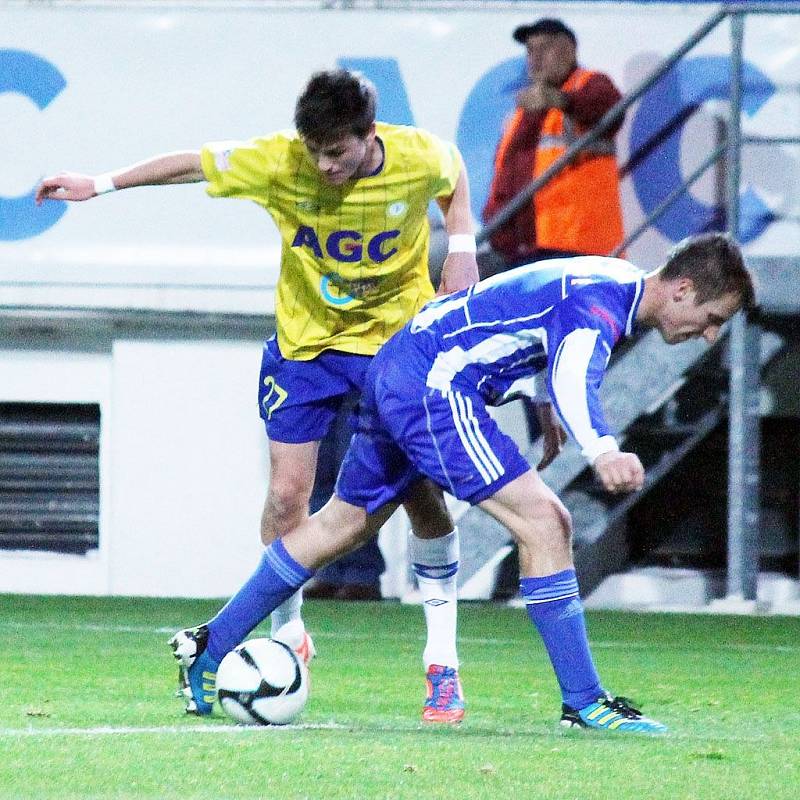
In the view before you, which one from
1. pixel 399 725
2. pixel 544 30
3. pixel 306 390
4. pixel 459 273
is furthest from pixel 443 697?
pixel 544 30

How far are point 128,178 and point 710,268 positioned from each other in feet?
6.41

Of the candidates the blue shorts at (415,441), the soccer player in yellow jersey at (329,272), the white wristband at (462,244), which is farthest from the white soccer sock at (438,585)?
the white wristband at (462,244)

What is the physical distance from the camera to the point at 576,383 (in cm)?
532

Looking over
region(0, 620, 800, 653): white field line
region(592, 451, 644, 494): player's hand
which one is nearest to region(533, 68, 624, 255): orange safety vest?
region(0, 620, 800, 653): white field line

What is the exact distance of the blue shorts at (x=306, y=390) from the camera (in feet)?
22.1

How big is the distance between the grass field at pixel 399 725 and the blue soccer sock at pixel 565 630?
147 mm

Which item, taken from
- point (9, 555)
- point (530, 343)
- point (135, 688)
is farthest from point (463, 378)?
point (9, 555)

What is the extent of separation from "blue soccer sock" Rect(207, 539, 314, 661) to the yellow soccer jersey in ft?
3.45

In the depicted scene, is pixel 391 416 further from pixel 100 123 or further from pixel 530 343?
pixel 100 123

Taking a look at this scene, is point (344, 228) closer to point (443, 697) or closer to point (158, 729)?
point (443, 697)

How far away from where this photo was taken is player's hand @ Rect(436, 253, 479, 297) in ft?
21.3

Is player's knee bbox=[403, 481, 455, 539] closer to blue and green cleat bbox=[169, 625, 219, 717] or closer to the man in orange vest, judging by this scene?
blue and green cleat bbox=[169, 625, 219, 717]

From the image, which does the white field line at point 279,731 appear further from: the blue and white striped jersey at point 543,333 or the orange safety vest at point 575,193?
the orange safety vest at point 575,193

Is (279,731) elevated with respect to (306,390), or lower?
lower
